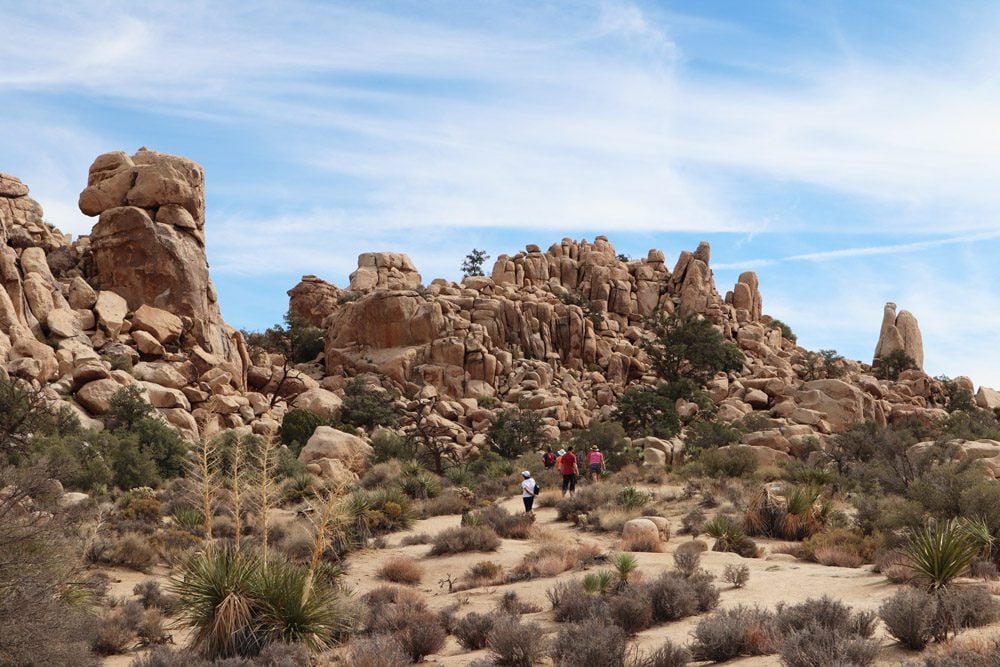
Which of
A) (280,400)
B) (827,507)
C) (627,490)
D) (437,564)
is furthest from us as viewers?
(280,400)

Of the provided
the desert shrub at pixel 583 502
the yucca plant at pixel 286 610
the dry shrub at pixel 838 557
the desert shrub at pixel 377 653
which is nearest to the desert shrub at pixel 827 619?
the desert shrub at pixel 377 653

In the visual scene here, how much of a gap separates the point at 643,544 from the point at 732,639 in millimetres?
9451

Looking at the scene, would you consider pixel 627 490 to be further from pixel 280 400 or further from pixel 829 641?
pixel 280 400

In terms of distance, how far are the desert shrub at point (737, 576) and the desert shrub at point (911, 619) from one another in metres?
5.10

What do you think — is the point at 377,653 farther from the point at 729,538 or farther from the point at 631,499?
the point at 631,499

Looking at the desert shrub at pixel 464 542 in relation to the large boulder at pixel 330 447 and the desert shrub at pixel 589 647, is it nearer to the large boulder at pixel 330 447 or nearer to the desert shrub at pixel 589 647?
the desert shrub at pixel 589 647

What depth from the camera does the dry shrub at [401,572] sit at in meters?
18.7

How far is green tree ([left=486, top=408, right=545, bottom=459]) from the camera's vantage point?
44.5 meters

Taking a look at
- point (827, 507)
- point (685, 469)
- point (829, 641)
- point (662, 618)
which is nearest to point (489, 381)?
point (685, 469)

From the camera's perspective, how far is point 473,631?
43.4 ft

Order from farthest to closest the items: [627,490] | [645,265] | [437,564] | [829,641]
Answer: [645,265] → [627,490] → [437,564] → [829,641]

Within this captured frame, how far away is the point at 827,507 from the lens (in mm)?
22922

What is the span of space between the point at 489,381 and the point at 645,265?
31.7 m

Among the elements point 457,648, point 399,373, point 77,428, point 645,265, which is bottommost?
point 457,648
